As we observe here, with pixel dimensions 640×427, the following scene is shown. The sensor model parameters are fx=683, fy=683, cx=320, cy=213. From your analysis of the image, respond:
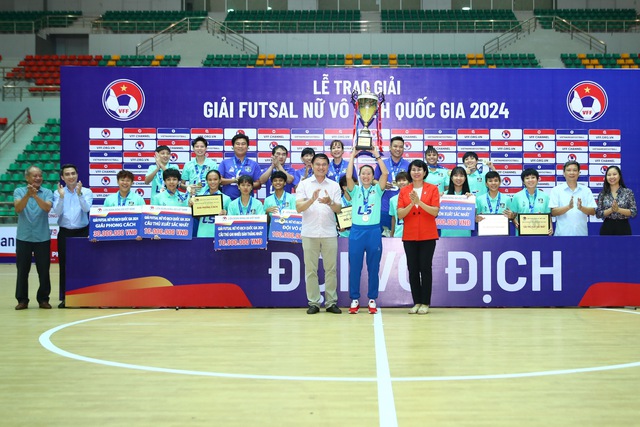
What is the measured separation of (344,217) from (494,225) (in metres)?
1.95

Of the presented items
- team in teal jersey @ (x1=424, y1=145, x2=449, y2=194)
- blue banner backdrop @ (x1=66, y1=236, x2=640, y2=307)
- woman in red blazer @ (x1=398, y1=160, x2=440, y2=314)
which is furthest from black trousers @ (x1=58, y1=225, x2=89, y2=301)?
team in teal jersey @ (x1=424, y1=145, x2=449, y2=194)

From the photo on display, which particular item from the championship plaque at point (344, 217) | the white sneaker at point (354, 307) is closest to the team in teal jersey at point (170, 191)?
the championship plaque at point (344, 217)

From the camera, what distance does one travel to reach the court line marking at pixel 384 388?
11.3 feet

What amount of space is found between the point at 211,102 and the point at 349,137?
2585mm

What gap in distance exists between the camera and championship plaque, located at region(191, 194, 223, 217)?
28.8ft

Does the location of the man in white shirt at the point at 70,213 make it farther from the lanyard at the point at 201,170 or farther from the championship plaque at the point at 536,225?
the championship plaque at the point at 536,225

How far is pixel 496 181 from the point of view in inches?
357

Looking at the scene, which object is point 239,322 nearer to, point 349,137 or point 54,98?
point 349,137

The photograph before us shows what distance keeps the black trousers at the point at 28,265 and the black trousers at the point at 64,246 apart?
0.18 m

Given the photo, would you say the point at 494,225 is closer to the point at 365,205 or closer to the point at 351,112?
the point at 365,205

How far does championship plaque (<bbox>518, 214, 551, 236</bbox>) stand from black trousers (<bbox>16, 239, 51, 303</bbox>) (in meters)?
5.96

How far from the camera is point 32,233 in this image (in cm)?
849

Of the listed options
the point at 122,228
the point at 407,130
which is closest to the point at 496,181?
the point at 407,130

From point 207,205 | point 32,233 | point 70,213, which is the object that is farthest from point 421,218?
point 32,233
